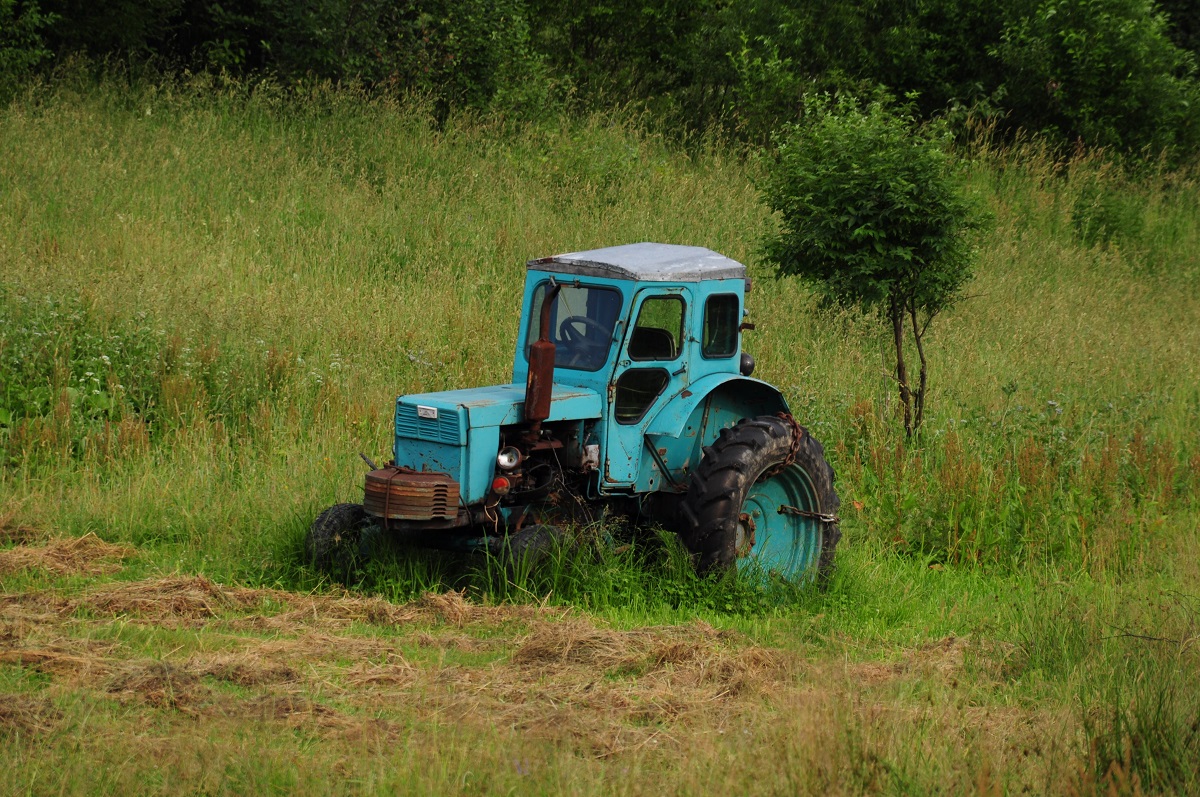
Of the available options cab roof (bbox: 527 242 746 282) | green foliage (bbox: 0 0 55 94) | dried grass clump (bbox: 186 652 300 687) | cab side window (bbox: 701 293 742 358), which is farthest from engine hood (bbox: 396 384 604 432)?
green foliage (bbox: 0 0 55 94)

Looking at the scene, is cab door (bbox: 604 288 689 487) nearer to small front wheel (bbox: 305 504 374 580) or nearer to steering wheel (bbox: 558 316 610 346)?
steering wheel (bbox: 558 316 610 346)

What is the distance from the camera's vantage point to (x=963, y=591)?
7785 millimetres

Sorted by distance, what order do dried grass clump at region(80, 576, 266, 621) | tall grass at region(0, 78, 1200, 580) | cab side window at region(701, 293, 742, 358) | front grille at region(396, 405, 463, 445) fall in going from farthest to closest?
1. tall grass at region(0, 78, 1200, 580)
2. cab side window at region(701, 293, 742, 358)
3. front grille at region(396, 405, 463, 445)
4. dried grass clump at region(80, 576, 266, 621)

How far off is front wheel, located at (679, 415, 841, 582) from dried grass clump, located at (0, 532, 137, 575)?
3138mm

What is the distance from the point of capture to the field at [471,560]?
14.9ft

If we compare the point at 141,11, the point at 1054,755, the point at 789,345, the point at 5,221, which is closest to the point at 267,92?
the point at 141,11

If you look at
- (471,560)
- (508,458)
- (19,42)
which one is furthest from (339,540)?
(19,42)

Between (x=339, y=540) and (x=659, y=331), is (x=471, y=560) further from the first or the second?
(x=659, y=331)

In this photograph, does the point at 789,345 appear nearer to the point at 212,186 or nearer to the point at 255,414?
the point at 255,414

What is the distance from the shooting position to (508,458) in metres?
6.62

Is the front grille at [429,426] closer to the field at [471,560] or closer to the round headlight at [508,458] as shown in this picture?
the round headlight at [508,458]

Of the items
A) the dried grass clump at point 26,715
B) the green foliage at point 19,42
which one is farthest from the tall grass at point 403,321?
the dried grass clump at point 26,715

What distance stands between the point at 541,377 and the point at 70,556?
2.87 meters

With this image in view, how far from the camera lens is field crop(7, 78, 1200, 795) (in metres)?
4.53
